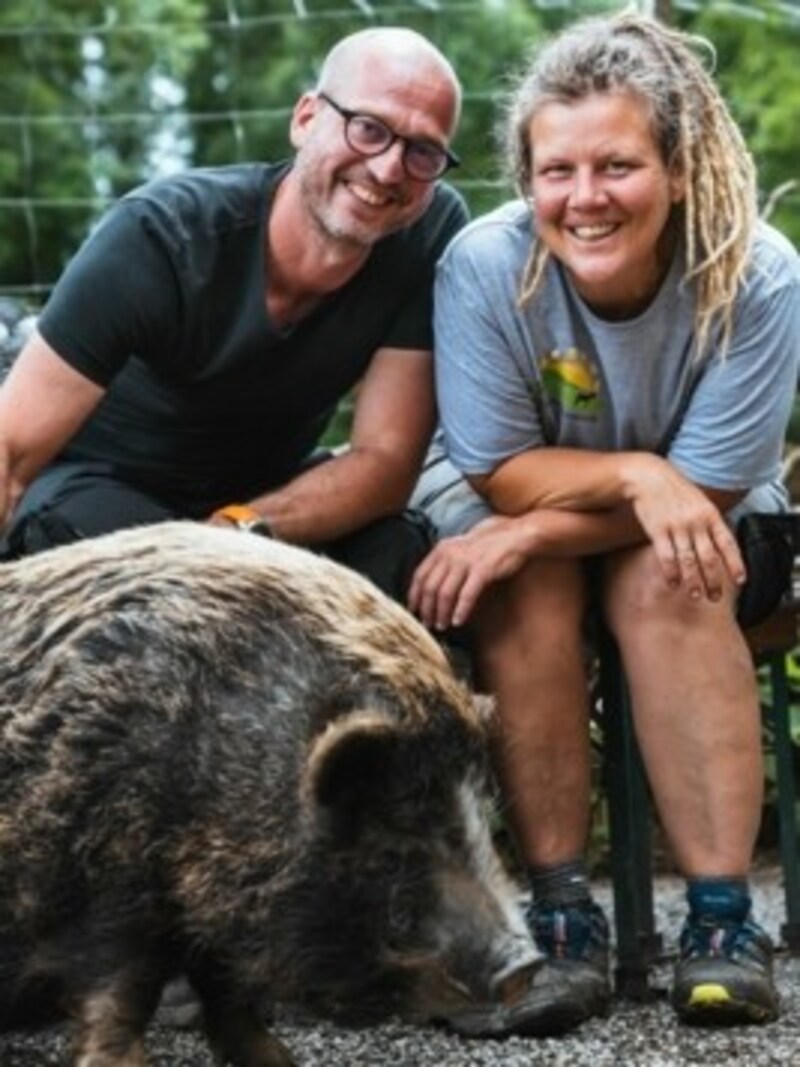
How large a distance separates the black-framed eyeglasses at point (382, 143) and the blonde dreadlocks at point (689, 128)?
0.60 feet

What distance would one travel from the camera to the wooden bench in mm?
5602

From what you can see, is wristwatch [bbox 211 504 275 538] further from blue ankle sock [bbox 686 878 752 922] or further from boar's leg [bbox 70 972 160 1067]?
boar's leg [bbox 70 972 160 1067]

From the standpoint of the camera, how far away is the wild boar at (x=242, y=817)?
4.22 meters

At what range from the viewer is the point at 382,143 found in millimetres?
5469

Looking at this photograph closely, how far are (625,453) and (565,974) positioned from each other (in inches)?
34.7

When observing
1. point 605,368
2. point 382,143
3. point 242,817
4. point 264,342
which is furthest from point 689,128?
point 242,817

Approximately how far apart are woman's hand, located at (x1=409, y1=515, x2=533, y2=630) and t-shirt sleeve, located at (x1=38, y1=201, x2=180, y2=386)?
0.61 meters

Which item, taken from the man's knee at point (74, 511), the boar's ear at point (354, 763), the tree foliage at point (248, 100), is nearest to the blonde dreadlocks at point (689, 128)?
the man's knee at point (74, 511)

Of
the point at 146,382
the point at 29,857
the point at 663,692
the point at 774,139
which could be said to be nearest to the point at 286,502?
the point at 146,382

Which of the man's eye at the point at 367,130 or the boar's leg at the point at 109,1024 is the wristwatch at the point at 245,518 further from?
the boar's leg at the point at 109,1024

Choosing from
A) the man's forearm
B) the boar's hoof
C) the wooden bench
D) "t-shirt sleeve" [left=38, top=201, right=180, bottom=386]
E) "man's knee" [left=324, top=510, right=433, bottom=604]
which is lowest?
the wooden bench

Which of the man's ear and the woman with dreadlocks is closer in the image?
the woman with dreadlocks

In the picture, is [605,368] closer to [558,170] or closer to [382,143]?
[558,170]

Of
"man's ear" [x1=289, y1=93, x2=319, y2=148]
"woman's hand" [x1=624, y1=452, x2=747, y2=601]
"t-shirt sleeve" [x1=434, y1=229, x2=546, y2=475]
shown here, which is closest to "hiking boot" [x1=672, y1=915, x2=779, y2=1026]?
"woman's hand" [x1=624, y1=452, x2=747, y2=601]
